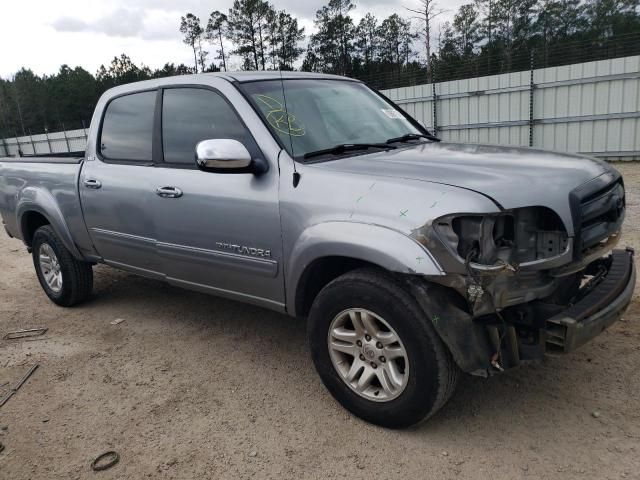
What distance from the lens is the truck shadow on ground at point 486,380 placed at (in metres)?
2.87

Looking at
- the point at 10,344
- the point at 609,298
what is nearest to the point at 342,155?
the point at 609,298

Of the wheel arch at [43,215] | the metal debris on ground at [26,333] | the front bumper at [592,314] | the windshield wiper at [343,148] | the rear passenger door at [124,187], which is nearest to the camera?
the front bumper at [592,314]

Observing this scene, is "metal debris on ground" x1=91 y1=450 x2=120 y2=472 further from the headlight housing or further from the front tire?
the headlight housing

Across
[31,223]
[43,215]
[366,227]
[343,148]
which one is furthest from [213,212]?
[31,223]

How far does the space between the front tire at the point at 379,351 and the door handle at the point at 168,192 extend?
4.19 ft

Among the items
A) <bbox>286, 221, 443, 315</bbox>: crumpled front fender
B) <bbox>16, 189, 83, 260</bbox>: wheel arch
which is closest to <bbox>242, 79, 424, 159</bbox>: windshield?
Answer: <bbox>286, 221, 443, 315</bbox>: crumpled front fender

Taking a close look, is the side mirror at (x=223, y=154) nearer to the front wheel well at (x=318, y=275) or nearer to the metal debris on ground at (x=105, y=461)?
the front wheel well at (x=318, y=275)

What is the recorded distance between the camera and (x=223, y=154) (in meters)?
2.99

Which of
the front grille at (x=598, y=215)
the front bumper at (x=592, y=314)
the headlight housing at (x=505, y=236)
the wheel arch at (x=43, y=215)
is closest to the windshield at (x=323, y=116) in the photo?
the headlight housing at (x=505, y=236)

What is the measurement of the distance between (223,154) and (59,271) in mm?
2935

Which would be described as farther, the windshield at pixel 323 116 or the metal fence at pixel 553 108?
the metal fence at pixel 553 108

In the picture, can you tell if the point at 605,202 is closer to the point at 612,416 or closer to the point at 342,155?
the point at 612,416

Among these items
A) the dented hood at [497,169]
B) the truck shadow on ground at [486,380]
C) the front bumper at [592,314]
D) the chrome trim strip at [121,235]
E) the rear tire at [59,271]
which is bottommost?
the truck shadow on ground at [486,380]

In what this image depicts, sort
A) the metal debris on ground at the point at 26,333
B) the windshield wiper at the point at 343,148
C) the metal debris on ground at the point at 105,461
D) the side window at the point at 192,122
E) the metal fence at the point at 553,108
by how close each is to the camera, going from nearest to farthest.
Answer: the metal debris on ground at the point at 105,461 → the windshield wiper at the point at 343,148 → the side window at the point at 192,122 → the metal debris on ground at the point at 26,333 → the metal fence at the point at 553,108
